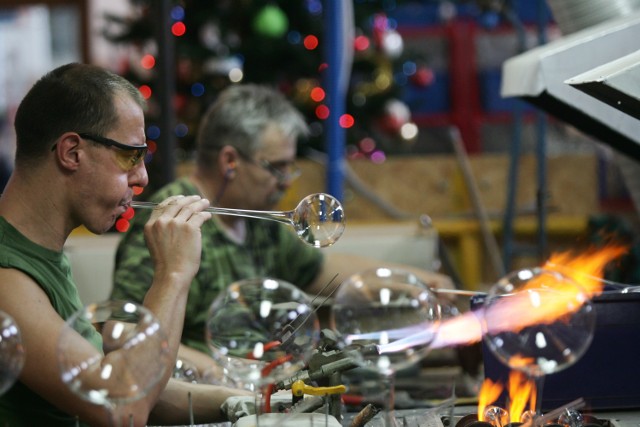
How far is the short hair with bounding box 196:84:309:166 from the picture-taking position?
13.1ft

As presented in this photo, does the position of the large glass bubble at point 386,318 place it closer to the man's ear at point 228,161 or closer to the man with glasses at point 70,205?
the man with glasses at point 70,205

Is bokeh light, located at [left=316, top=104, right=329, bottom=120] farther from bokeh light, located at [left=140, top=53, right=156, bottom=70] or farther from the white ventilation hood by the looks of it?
the white ventilation hood

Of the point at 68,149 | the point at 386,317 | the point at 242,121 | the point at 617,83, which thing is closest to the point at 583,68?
the point at 617,83

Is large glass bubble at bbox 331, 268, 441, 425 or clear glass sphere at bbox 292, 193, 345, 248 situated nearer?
large glass bubble at bbox 331, 268, 441, 425

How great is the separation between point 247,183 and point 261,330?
2033 mm

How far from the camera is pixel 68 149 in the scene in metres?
2.35

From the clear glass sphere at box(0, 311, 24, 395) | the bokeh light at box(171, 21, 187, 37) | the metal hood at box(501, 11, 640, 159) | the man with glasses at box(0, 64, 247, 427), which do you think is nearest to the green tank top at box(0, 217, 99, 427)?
the man with glasses at box(0, 64, 247, 427)

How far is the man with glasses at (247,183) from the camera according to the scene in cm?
383

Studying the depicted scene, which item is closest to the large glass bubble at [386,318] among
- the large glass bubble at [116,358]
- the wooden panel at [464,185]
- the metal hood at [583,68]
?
the large glass bubble at [116,358]

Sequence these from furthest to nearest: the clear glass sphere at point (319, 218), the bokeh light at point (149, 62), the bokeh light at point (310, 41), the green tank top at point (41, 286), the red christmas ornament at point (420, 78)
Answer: the red christmas ornament at point (420, 78) → the bokeh light at point (149, 62) → the bokeh light at point (310, 41) → the clear glass sphere at point (319, 218) → the green tank top at point (41, 286)

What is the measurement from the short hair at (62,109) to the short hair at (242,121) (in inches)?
62.2

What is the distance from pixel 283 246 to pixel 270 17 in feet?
10.8

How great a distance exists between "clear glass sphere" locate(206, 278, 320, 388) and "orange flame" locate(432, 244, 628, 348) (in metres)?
0.32

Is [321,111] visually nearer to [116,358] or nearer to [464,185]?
[464,185]
